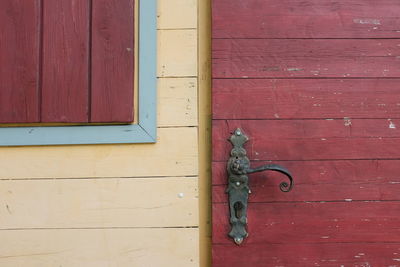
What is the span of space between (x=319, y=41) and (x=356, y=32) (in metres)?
0.12

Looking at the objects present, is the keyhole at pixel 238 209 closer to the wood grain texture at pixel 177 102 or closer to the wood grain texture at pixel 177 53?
the wood grain texture at pixel 177 102

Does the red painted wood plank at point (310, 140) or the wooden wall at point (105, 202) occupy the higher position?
the red painted wood plank at point (310, 140)

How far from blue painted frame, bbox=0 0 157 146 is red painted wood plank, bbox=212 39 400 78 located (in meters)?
0.20

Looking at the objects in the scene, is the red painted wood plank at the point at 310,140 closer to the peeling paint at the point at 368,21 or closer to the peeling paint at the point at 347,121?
the peeling paint at the point at 347,121

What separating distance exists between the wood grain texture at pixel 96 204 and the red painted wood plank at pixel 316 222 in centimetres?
12

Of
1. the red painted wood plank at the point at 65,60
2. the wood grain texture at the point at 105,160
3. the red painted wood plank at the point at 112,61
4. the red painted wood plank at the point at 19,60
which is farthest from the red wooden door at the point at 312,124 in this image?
the red painted wood plank at the point at 19,60

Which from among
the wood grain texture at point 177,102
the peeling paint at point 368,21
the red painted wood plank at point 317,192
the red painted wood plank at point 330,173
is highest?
the peeling paint at point 368,21

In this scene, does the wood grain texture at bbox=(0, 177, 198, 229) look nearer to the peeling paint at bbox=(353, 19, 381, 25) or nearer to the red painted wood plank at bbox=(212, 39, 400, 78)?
the red painted wood plank at bbox=(212, 39, 400, 78)

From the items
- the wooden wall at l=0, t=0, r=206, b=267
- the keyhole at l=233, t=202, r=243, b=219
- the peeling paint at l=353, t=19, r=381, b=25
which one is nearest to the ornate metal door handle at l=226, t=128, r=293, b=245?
the keyhole at l=233, t=202, r=243, b=219

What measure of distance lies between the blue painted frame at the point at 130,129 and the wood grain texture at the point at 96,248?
0.89 feet

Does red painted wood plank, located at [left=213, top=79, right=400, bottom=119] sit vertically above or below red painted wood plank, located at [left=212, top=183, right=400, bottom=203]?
above

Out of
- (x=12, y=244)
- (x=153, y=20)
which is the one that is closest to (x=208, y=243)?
(x=12, y=244)

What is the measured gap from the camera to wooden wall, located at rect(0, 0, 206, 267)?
Answer: 1.30 metres

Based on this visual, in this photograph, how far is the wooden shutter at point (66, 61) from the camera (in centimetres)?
129
